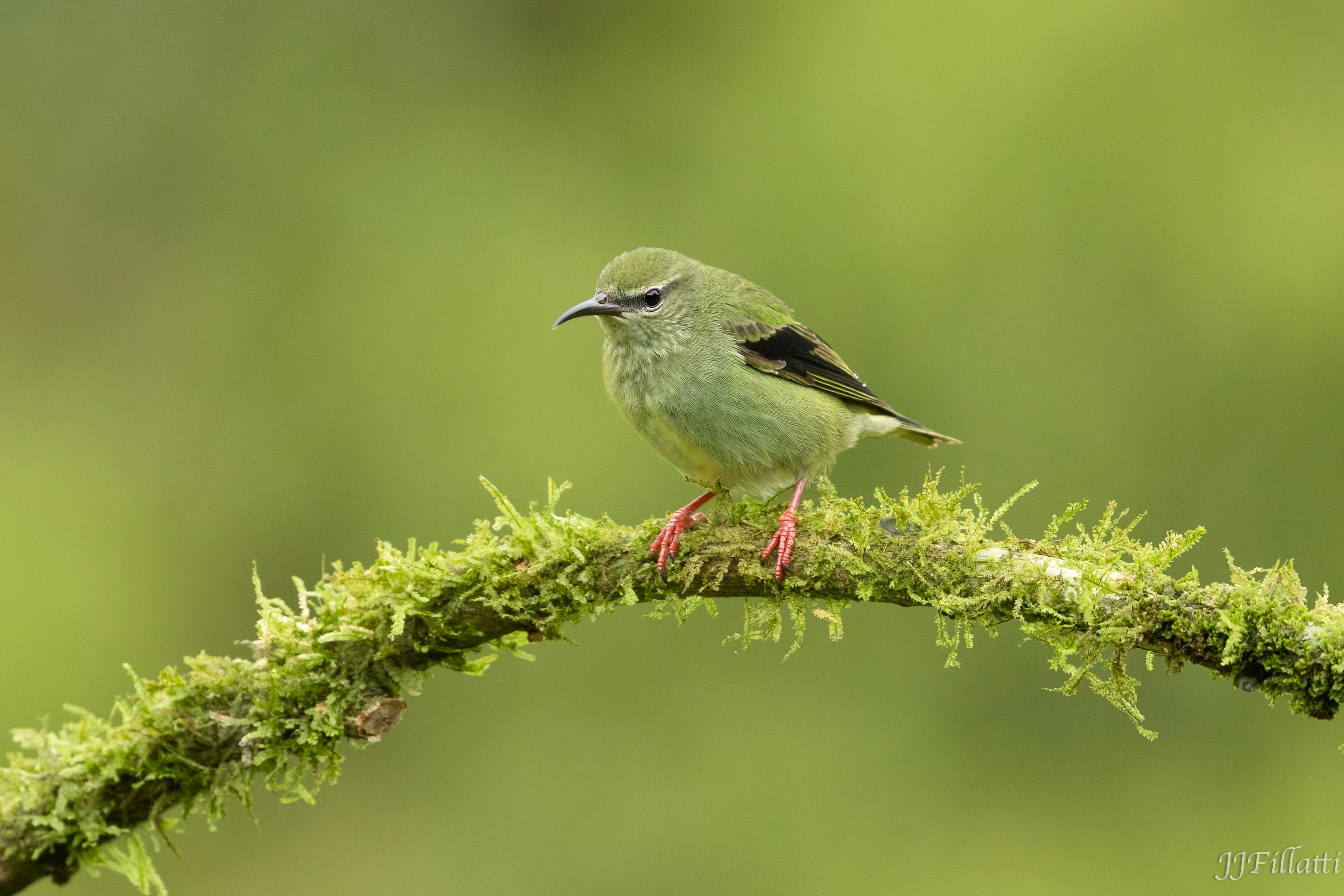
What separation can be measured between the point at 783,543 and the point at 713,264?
667 cm

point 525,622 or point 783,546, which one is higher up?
point 783,546

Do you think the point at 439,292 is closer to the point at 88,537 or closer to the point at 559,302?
the point at 559,302

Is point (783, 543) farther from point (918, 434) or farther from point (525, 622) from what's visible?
point (918, 434)

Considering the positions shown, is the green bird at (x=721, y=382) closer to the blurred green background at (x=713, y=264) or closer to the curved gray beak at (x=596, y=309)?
the curved gray beak at (x=596, y=309)

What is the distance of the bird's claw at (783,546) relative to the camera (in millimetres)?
4102

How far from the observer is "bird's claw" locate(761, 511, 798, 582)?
410 centimetres

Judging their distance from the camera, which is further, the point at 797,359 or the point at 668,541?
the point at 797,359

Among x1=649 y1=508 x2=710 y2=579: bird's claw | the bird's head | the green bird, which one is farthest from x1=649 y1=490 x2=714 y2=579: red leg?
the bird's head

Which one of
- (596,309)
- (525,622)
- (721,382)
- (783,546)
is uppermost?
(596,309)

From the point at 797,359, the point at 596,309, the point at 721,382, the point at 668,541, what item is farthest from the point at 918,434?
the point at 668,541

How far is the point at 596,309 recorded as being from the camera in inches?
222

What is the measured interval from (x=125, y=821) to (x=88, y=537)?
25.8ft

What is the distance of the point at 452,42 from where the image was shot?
12961 millimetres

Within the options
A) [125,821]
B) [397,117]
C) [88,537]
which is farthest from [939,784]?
[397,117]
